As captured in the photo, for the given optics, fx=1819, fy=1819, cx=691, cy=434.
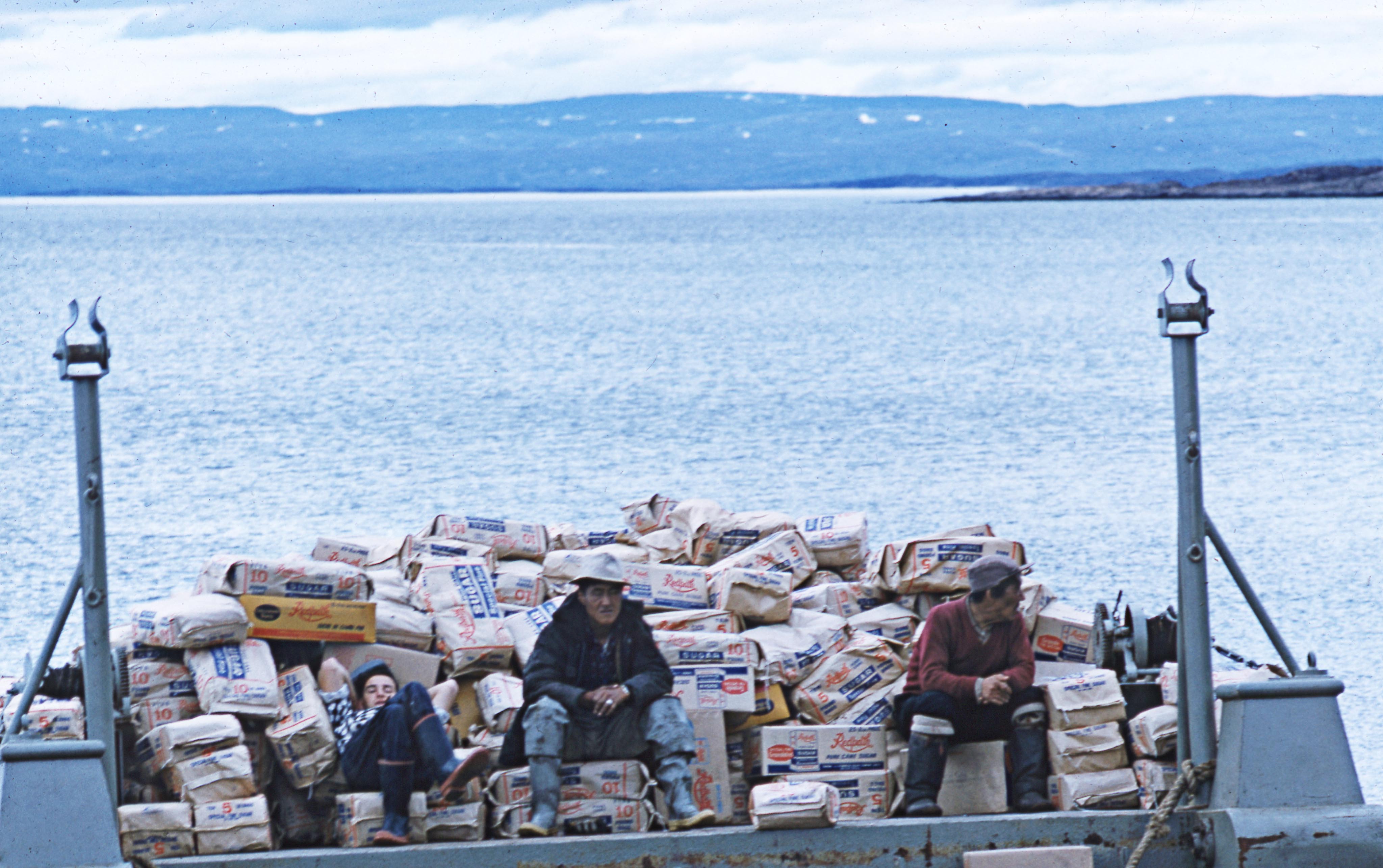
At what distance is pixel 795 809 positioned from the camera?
8523 millimetres

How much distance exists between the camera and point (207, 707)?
8883mm

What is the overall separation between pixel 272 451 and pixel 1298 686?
3407 cm

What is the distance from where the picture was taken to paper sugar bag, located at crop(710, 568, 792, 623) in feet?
33.5

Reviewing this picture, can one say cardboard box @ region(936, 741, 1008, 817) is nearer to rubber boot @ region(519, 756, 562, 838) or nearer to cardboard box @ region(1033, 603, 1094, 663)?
cardboard box @ region(1033, 603, 1094, 663)

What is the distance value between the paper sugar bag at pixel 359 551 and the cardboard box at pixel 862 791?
3.37m

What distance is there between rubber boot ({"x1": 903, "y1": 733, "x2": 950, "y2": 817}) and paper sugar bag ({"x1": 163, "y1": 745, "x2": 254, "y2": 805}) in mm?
3168

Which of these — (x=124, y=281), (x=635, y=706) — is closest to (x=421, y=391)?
(x=635, y=706)

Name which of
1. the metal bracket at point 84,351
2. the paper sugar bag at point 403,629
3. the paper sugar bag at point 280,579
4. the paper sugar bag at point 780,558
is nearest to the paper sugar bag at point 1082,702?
the paper sugar bag at point 780,558

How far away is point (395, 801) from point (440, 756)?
29 cm

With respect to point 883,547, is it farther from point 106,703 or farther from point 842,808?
point 106,703

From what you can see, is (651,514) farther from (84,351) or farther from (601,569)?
(84,351)

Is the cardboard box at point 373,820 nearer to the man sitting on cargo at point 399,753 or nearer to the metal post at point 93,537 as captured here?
the man sitting on cargo at point 399,753

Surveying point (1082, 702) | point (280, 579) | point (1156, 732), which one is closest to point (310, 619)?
point (280, 579)

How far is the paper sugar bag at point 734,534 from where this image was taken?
38.0 feet
